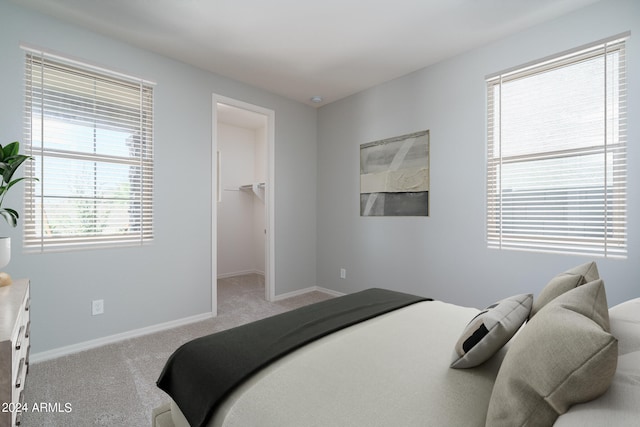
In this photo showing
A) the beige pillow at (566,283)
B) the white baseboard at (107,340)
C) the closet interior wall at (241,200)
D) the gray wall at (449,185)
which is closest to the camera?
the beige pillow at (566,283)

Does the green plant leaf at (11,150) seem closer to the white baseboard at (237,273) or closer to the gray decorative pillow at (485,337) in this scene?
the gray decorative pillow at (485,337)

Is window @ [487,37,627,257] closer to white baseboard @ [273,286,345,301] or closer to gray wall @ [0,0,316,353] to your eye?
white baseboard @ [273,286,345,301]

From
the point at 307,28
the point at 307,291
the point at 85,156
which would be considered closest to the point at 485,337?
the point at 307,28

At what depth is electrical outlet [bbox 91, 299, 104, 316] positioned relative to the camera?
2623 mm

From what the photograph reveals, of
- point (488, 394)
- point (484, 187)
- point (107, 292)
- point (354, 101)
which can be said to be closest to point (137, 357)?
point (107, 292)

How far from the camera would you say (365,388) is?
101 cm

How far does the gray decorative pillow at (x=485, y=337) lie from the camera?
41.6 inches

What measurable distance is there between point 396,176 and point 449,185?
64 centimetres

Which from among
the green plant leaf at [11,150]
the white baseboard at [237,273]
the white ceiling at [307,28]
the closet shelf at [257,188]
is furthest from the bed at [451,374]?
the white baseboard at [237,273]

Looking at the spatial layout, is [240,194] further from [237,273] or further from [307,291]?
[307,291]

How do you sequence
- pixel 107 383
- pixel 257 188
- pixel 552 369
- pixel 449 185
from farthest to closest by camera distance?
1. pixel 257 188
2. pixel 449 185
3. pixel 107 383
4. pixel 552 369

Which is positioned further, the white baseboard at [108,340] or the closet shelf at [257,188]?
the closet shelf at [257,188]

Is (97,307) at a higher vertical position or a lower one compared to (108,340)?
higher

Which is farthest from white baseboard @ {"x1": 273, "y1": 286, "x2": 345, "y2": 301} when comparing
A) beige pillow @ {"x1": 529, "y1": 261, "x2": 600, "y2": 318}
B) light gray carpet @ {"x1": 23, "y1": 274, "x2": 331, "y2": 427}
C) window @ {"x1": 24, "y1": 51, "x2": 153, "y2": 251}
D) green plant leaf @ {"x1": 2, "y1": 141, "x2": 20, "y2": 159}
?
beige pillow @ {"x1": 529, "y1": 261, "x2": 600, "y2": 318}
